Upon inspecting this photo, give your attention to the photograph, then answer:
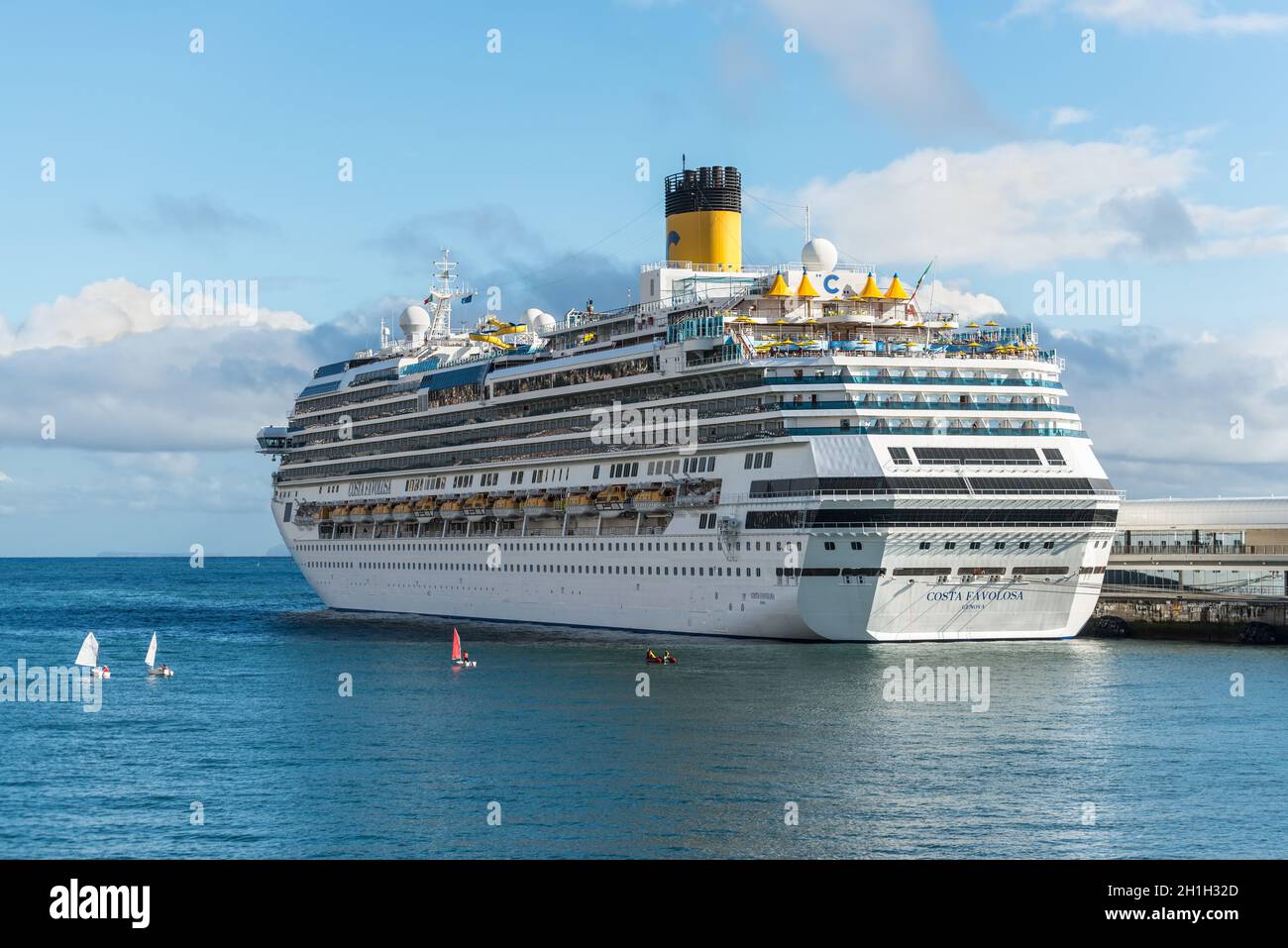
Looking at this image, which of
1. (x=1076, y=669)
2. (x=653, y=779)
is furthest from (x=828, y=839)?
(x=1076, y=669)

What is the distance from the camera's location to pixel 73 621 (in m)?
108

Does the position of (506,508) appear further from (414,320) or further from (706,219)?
(414,320)

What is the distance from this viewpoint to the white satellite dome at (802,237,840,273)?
7819 cm

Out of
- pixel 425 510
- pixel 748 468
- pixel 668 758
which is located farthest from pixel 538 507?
pixel 668 758

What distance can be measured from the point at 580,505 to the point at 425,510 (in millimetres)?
18947

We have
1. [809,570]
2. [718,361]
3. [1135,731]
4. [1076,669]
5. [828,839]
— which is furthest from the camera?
[718,361]

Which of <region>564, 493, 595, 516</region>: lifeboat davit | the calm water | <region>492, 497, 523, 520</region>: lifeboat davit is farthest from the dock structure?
<region>492, 497, 523, 520</region>: lifeboat davit

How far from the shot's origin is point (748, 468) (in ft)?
222

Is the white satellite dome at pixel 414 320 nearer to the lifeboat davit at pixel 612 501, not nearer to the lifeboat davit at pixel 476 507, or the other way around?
the lifeboat davit at pixel 476 507

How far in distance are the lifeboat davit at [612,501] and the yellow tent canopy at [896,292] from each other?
15.9 metres

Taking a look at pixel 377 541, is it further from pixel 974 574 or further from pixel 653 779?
pixel 653 779

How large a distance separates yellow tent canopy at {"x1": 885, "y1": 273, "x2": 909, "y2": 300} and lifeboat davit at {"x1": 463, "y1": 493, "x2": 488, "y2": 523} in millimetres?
27272

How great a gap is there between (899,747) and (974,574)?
877 inches

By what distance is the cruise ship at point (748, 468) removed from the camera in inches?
2482
